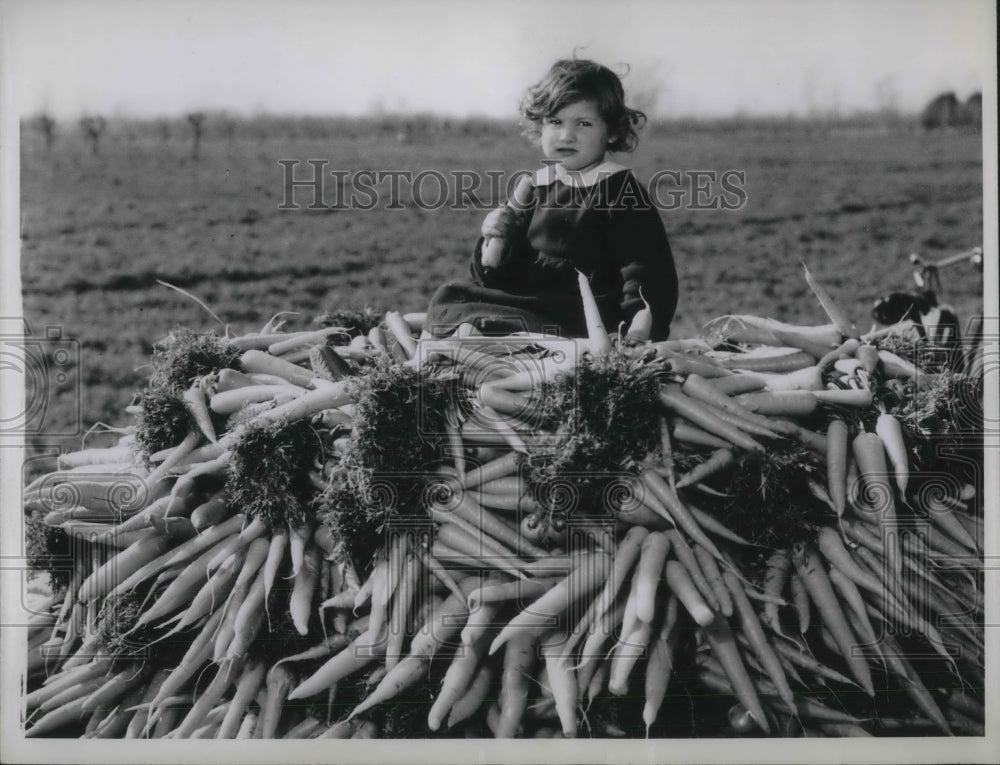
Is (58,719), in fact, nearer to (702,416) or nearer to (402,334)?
(402,334)

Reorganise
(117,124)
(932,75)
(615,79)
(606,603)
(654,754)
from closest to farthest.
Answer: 1. (606,603)
2. (654,754)
3. (615,79)
4. (932,75)
5. (117,124)

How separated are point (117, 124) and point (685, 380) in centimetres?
276

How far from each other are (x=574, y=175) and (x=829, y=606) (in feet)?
5.63

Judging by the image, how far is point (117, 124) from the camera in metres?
3.92

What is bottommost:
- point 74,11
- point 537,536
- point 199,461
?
point 537,536

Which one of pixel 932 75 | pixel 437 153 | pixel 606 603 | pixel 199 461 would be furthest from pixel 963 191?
pixel 199 461

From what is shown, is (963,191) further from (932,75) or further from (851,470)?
(851,470)

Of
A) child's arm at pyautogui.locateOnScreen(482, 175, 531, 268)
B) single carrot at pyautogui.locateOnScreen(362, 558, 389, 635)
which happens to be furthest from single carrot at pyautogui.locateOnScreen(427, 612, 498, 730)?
child's arm at pyautogui.locateOnScreen(482, 175, 531, 268)

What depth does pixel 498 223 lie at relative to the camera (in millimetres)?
3240

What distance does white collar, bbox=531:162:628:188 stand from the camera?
10.7 ft

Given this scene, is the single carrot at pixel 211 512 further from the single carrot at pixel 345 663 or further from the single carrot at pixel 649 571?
the single carrot at pixel 649 571

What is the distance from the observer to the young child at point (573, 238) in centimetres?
322

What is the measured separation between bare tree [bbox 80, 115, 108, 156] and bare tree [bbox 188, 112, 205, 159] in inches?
14.2

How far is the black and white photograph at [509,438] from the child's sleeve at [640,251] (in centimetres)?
1
